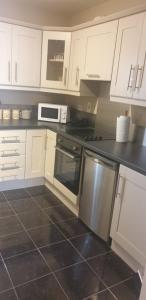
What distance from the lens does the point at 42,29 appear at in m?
3.01

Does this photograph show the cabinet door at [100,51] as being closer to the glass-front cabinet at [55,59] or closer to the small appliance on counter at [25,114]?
the glass-front cabinet at [55,59]

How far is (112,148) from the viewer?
2141 millimetres

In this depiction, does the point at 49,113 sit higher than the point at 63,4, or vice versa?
the point at 63,4

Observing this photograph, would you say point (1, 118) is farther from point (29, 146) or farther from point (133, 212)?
point (133, 212)

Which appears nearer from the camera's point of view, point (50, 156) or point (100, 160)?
point (100, 160)

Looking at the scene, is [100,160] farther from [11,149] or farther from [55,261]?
[11,149]

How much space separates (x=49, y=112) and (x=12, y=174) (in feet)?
3.17

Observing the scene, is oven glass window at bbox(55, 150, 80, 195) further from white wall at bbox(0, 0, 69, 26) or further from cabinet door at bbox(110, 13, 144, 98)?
white wall at bbox(0, 0, 69, 26)

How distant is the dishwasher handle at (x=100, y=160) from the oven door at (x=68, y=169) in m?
0.20

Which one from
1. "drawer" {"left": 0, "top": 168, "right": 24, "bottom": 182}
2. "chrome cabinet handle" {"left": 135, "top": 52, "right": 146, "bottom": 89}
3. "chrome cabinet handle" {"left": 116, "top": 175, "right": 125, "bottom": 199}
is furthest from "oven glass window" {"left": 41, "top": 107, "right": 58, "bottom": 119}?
"chrome cabinet handle" {"left": 116, "top": 175, "right": 125, "bottom": 199}

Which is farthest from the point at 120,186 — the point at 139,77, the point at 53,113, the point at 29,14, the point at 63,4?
the point at 29,14

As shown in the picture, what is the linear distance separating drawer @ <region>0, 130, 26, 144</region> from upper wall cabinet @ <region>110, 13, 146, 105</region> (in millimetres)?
1239

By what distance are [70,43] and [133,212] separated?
7.11 feet

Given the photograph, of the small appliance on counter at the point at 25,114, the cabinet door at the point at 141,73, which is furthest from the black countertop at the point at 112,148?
the cabinet door at the point at 141,73
